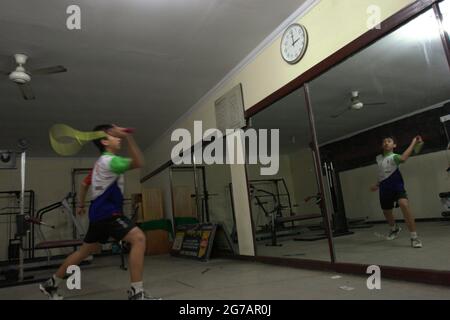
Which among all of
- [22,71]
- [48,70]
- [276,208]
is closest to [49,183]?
[22,71]

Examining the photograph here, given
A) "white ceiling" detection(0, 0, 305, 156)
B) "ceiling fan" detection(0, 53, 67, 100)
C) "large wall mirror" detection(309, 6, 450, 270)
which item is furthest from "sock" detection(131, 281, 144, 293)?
"ceiling fan" detection(0, 53, 67, 100)

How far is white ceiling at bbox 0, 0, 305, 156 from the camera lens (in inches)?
113

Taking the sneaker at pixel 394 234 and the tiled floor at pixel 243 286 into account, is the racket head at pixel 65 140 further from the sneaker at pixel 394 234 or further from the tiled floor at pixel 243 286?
the sneaker at pixel 394 234

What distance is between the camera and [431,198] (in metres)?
4.77

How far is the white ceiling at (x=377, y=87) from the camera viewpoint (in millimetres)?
2947

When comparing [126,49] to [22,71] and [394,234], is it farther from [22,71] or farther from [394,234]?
[394,234]

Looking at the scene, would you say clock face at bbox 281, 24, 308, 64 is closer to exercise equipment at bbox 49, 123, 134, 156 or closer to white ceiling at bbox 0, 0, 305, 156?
white ceiling at bbox 0, 0, 305, 156

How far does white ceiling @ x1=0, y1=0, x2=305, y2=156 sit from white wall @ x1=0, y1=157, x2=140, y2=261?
273cm

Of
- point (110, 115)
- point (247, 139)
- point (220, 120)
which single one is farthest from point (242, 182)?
point (110, 115)

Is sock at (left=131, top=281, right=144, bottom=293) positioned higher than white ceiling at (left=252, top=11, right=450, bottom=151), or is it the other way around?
white ceiling at (left=252, top=11, right=450, bottom=151)

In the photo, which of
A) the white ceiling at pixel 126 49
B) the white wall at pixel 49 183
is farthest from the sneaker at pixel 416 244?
the white wall at pixel 49 183

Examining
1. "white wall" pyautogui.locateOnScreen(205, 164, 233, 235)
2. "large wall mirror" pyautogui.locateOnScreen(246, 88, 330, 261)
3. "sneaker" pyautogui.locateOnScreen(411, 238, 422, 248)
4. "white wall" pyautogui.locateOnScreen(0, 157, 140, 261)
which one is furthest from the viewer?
"white wall" pyautogui.locateOnScreen(0, 157, 140, 261)
